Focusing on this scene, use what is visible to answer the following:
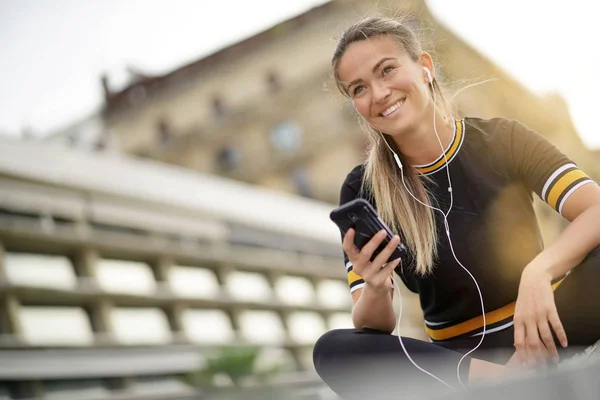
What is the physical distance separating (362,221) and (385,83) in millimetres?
481

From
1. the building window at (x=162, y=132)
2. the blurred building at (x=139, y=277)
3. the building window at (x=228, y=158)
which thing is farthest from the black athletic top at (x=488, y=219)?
the building window at (x=162, y=132)

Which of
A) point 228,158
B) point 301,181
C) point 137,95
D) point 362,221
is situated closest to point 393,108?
point 362,221

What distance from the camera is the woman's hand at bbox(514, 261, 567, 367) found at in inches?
59.1

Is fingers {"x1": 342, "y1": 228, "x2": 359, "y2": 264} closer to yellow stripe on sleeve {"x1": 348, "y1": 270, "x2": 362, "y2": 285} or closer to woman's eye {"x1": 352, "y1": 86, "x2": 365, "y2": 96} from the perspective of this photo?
yellow stripe on sleeve {"x1": 348, "y1": 270, "x2": 362, "y2": 285}

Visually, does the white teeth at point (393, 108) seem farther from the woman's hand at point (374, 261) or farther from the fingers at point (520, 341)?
the fingers at point (520, 341)

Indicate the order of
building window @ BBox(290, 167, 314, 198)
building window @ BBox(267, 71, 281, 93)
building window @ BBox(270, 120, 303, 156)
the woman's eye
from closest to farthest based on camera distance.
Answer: the woman's eye < building window @ BBox(270, 120, 303, 156) < building window @ BBox(290, 167, 314, 198) < building window @ BBox(267, 71, 281, 93)

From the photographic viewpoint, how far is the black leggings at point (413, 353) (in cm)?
153

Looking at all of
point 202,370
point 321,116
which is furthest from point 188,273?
point 321,116

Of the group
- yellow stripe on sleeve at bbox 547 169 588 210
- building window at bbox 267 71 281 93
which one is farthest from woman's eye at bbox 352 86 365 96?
building window at bbox 267 71 281 93

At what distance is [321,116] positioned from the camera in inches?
1179

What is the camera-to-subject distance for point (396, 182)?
1947 mm

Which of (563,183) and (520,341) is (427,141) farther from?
(520,341)

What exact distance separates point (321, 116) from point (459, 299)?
93.2ft

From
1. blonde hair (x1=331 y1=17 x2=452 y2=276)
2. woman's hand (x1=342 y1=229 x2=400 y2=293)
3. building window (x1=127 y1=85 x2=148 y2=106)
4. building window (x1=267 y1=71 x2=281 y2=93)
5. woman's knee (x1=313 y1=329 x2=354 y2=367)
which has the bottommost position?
woman's knee (x1=313 y1=329 x2=354 y2=367)
